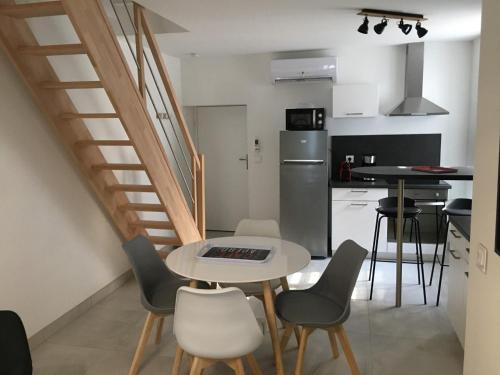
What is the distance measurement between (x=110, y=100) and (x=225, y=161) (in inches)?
141

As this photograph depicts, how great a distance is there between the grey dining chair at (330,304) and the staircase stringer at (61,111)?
192cm

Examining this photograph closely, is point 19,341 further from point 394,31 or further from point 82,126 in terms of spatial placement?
point 394,31

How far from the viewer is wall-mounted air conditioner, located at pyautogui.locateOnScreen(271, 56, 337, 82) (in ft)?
17.0

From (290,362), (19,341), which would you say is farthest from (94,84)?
(290,362)

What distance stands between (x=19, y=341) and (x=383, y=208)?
3.13 m

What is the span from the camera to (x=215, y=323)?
2.10m

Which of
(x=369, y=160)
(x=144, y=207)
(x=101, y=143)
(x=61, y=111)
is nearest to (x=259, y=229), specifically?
(x=144, y=207)

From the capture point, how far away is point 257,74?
5730mm

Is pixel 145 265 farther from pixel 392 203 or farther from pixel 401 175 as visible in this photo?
pixel 392 203

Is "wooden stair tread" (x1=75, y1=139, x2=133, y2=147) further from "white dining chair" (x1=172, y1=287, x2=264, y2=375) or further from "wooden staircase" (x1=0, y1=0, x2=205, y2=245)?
"white dining chair" (x1=172, y1=287, x2=264, y2=375)

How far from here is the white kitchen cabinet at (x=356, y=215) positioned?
5.07 metres

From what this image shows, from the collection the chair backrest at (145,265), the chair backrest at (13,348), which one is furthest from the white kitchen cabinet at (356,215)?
the chair backrest at (13,348)

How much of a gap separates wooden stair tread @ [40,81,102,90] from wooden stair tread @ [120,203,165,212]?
1.25 m

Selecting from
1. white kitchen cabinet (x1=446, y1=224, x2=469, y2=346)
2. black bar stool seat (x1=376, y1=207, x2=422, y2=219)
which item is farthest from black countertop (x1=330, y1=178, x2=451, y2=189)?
white kitchen cabinet (x1=446, y1=224, x2=469, y2=346)
